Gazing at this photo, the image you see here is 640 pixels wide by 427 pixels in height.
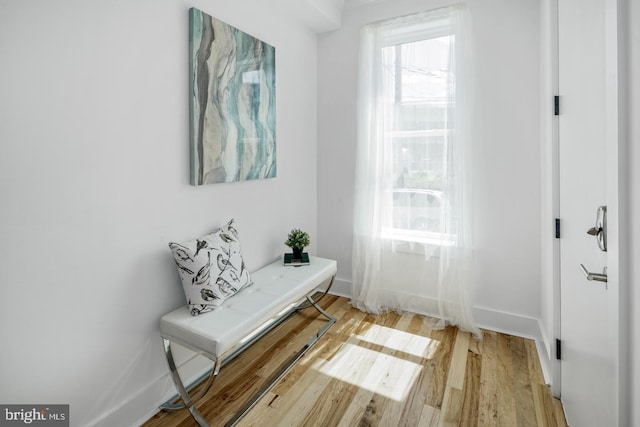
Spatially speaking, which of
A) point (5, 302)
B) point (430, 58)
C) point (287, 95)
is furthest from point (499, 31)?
point (5, 302)

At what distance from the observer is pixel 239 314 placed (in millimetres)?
1823

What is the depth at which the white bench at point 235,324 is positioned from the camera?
64.4 inches

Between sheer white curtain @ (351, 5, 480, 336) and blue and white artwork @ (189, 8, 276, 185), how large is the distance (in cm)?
88

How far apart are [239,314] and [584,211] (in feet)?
5.53

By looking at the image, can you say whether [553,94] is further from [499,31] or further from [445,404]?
[445,404]

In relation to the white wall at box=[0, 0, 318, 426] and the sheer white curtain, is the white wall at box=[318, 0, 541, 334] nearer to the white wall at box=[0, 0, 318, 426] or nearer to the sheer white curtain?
the sheer white curtain

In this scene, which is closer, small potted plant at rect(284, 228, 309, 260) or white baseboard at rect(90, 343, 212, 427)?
white baseboard at rect(90, 343, 212, 427)

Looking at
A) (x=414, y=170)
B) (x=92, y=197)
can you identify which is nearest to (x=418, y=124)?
(x=414, y=170)

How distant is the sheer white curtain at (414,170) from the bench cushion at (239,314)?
0.81 m

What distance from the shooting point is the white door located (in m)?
1.08

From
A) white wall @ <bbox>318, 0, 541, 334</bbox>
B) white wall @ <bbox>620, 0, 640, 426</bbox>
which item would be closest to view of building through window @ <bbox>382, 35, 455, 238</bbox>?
white wall @ <bbox>318, 0, 541, 334</bbox>

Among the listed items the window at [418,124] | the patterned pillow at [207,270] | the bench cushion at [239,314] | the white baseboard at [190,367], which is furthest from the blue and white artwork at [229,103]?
the white baseboard at [190,367]

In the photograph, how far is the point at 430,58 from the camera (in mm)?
2688

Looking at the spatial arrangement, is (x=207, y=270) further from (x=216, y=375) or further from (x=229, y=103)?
(x=229, y=103)
